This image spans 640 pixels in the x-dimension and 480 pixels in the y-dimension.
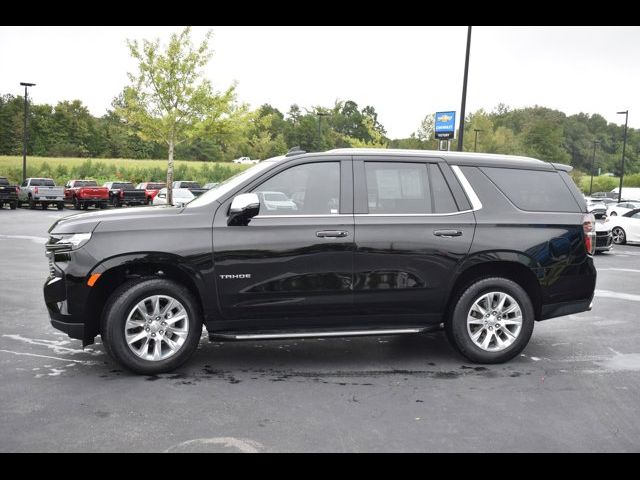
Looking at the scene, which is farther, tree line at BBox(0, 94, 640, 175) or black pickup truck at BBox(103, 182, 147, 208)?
tree line at BBox(0, 94, 640, 175)

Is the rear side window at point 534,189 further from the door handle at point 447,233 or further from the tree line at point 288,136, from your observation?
the tree line at point 288,136

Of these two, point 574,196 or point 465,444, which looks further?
point 574,196

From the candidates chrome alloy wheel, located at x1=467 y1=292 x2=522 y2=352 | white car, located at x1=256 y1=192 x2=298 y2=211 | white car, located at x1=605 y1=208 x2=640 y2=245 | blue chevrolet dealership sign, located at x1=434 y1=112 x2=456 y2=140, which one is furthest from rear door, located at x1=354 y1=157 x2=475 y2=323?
white car, located at x1=605 y1=208 x2=640 y2=245

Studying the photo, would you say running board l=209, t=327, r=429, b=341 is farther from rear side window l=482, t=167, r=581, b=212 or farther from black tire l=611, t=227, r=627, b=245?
black tire l=611, t=227, r=627, b=245

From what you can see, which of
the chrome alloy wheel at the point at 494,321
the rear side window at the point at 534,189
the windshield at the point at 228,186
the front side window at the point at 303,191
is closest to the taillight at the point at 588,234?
the rear side window at the point at 534,189

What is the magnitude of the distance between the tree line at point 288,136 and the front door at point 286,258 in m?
33.3

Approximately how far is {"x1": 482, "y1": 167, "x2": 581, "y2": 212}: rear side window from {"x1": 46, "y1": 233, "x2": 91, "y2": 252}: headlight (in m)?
3.56

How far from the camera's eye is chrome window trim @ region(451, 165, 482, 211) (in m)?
6.15

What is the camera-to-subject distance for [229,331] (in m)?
5.71

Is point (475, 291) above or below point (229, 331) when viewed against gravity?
above

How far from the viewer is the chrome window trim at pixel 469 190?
6.15 m
